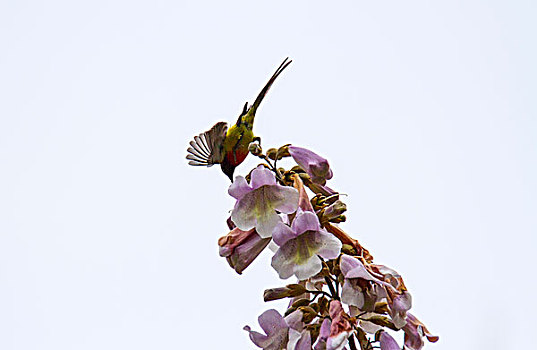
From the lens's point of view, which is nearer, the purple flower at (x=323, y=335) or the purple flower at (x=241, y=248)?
the purple flower at (x=323, y=335)

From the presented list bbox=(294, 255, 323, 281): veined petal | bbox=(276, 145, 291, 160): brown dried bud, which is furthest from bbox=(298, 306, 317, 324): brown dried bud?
bbox=(276, 145, 291, 160): brown dried bud

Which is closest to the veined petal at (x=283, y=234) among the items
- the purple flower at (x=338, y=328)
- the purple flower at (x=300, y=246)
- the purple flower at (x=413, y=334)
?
the purple flower at (x=300, y=246)

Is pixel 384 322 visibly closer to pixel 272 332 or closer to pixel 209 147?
pixel 272 332

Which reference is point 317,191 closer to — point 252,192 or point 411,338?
point 252,192

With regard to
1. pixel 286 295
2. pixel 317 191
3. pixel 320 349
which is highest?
pixel 317 191

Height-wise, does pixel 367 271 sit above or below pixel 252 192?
below

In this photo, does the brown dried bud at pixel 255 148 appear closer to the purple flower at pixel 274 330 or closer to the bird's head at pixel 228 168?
the bird's head at pixel 228 168

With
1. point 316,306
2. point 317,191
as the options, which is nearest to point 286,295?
point 316,306

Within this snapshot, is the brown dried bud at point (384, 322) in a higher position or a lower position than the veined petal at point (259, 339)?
lower
